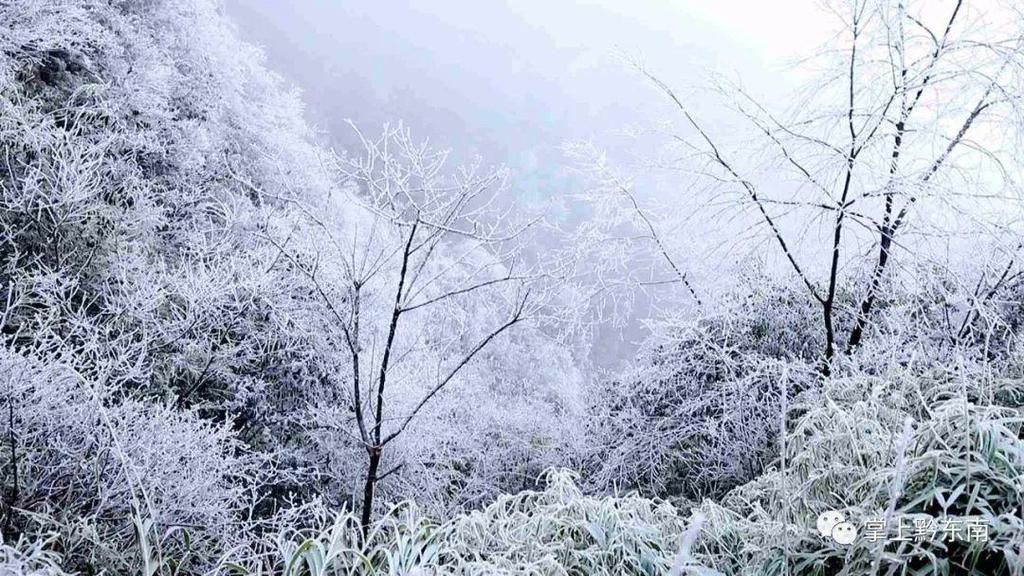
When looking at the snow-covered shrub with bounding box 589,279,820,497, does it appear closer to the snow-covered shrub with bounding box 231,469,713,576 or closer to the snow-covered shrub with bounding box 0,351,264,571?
the snow-covered shrub with bounding box 231,469,713,576

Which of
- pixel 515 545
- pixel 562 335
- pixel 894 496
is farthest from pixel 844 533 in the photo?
pixel 562 335

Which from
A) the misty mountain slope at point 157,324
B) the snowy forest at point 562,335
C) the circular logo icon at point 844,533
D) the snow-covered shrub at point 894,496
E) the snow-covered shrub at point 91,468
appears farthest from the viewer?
the misty mountain slope at point 157,324

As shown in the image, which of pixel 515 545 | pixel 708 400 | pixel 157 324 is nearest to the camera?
pixel 515 545

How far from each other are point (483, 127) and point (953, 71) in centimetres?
2139

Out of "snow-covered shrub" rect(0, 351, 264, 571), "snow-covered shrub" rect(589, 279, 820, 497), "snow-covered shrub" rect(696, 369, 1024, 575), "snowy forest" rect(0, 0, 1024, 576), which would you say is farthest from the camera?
"snow-covered shrub" rect(589, 279, 820, 497)

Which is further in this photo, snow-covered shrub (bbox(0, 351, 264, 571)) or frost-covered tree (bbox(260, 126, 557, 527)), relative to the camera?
frost-covered tree (bbox(260, 126, 557, 527))

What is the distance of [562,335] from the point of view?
4414 millimetres

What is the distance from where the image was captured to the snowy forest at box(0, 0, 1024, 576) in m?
1.90

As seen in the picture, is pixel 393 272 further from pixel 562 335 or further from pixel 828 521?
pixel 828 521

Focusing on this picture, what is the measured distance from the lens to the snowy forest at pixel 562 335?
6.24 feet

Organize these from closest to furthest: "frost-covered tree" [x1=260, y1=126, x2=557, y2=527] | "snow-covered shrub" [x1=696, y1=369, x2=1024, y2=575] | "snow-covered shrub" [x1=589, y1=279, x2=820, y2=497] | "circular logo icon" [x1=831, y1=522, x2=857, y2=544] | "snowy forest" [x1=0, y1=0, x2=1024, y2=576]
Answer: "snow-covered shrub" [x1=696, y1=369, x2=1024, y2=575]
"circular logo icon" [x1=831, y1=522, x2=857, y2=544]
"snowy forest" [x1=0, y1=0, x2=1024, y2=576]
"frost-covered tree" [x1=260, y1=126, x2=557, y2=527]
"snow-covered shrub" [x1=589, y1=279, x2=820, y2=497]

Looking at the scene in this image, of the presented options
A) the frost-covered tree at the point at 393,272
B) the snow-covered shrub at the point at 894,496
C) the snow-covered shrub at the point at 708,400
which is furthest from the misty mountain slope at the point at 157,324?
the snow-covered shrub at the point at 894,496

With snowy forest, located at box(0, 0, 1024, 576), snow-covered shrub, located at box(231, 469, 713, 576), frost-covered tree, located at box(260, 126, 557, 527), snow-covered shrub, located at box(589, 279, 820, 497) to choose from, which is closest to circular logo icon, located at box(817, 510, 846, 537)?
snowy forest, located at box(0, 0, 1024, 576)

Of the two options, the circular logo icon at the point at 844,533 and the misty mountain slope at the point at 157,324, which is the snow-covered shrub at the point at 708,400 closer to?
the misty mountain slope at the point at 157,324
